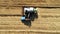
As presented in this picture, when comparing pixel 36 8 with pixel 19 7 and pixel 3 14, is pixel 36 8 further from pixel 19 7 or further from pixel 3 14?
pixel 3 14

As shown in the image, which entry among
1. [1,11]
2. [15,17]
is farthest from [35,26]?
[1,11]

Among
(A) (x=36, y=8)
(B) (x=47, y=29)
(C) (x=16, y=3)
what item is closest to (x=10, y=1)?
(C) (x=16, y=3)

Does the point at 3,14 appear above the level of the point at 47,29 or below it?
above

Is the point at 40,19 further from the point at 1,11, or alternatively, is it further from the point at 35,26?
the point at 1,11

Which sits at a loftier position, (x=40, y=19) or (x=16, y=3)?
(x=16, y=3)

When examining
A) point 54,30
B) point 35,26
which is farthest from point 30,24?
point 54,30

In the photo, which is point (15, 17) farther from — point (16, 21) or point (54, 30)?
point (54, 30)
